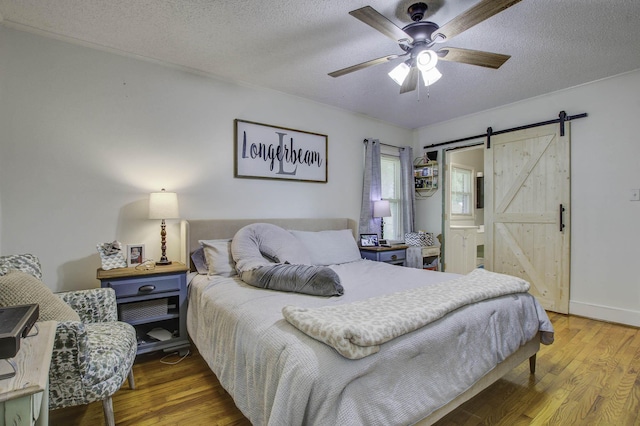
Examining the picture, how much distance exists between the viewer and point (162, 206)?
2518 mm

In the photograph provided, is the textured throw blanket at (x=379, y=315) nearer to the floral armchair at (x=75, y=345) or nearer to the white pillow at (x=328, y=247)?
the floral armchair at (x=75, y=345)

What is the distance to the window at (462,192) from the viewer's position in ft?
18.0

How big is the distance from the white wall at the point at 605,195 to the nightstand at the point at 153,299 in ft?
13.3

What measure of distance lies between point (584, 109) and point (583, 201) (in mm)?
998

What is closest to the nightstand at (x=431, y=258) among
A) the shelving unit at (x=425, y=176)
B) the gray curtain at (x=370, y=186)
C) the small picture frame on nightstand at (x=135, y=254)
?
the gray curtain at (x=370, y=186)

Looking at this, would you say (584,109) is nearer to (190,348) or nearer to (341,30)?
(341,30)

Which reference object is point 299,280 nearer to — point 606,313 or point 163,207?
point 163,207

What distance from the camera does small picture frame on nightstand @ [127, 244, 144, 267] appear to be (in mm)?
2479

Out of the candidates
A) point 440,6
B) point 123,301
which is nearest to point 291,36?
point 440,6

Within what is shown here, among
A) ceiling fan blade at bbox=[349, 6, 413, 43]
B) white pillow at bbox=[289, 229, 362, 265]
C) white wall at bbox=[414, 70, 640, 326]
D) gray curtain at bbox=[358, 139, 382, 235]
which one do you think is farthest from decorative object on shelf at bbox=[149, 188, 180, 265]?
white wall at bbox=[414, 70, 640, 326]

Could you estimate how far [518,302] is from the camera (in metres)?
1.92

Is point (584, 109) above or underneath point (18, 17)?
underneath

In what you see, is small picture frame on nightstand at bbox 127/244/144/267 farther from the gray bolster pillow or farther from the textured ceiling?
the textured ceiling

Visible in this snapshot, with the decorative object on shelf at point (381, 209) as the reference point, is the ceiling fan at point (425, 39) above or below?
above
